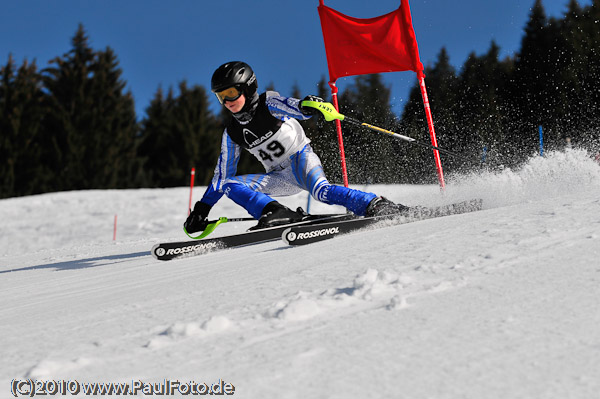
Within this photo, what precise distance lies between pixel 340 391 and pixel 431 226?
2575mm

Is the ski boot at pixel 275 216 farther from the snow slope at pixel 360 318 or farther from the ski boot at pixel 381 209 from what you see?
the snow slope at pixel 360 318

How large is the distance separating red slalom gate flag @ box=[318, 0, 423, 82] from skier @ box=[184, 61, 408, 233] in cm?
282

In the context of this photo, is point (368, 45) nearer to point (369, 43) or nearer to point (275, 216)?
point (369, 43)

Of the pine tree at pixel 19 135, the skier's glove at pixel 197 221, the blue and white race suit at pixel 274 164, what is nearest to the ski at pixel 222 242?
the blue and white race suit at pixel 274 164

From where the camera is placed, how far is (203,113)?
34.0 metres

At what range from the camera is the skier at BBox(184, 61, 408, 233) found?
4.85 metres

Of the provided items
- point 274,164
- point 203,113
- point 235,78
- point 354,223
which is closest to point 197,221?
point 274,164

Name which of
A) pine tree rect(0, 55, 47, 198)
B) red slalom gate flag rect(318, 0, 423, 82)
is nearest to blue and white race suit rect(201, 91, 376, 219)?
red slalom gate flag rect(318, 0, 423, 82)

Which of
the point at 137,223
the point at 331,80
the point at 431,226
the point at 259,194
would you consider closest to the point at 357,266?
the point at 431,226

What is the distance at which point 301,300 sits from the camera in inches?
82.4

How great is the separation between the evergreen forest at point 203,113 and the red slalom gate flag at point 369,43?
13.6m

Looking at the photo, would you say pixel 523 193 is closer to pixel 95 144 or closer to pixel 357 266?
pixel 357 266

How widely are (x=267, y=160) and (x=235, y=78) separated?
35.2 inches

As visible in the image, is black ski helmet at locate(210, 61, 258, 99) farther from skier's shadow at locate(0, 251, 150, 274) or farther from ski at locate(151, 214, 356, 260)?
skier's shadow at locate(0, 251, 150, 274)
